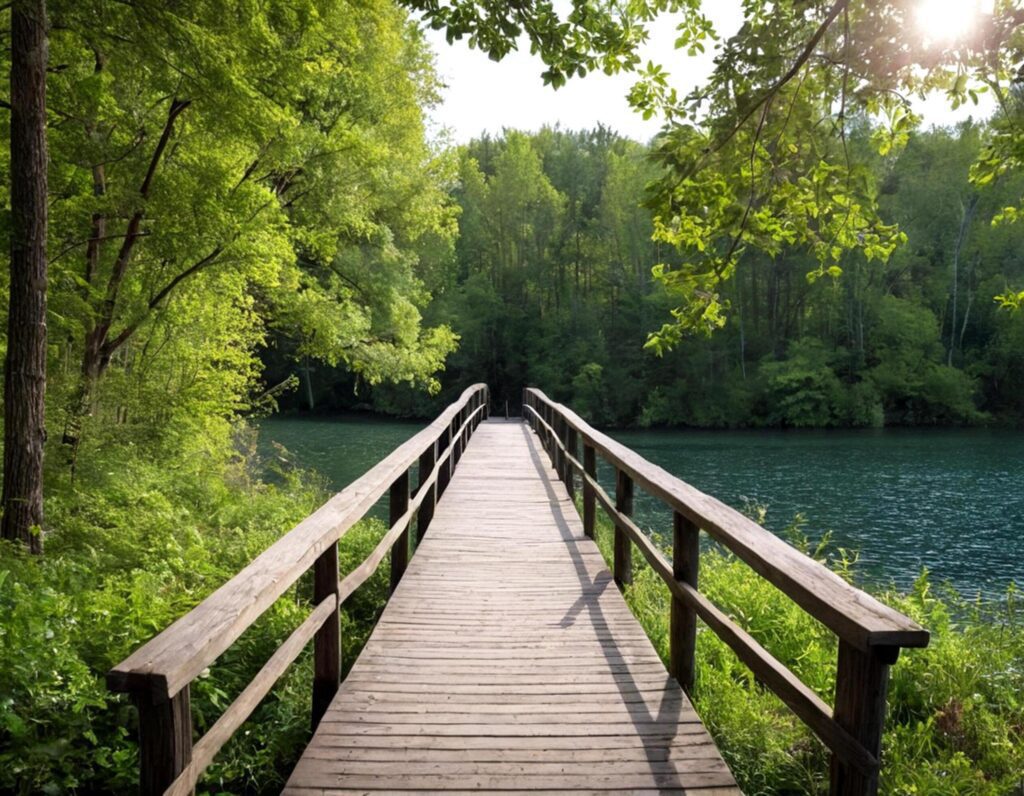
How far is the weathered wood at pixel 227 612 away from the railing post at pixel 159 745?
74 mm

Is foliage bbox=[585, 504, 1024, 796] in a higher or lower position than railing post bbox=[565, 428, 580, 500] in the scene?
lower

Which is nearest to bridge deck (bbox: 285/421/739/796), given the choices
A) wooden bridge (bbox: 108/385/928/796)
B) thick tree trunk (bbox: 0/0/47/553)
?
wooden bridge (bbox: 108/385/928/796)

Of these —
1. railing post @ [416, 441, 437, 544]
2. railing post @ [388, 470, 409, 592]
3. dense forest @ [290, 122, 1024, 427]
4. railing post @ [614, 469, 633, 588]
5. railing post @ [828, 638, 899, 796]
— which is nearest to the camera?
railing post @ [828, 638, 899, 796]

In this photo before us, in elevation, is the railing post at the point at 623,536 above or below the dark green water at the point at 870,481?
above

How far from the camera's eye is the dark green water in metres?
11.3

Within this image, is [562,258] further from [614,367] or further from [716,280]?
[716,280]

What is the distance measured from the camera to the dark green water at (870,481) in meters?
11.3

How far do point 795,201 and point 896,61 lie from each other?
0.79 meters

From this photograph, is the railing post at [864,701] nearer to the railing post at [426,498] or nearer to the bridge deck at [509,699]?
the bridge deck at [509,699]

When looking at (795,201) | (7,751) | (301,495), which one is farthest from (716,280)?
(301,495)

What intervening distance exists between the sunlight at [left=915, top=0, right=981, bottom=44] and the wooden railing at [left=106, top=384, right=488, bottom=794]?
11.6 ft

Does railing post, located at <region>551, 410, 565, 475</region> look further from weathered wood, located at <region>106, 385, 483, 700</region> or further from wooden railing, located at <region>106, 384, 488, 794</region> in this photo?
weathered wood, located at <region>106, 385, 483, 700</region>

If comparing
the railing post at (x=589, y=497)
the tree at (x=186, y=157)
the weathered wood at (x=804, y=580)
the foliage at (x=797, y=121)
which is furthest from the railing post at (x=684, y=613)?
the tree at (x=186, y=157)

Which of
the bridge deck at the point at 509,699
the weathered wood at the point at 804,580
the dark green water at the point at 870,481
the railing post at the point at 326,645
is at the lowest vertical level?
the dark green water at the point at 870,481
